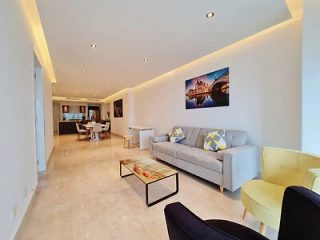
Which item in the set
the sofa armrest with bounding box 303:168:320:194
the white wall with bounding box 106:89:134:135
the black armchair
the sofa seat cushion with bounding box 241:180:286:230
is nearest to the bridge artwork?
the sofa seat cushion with bounding box 241:180:286:230

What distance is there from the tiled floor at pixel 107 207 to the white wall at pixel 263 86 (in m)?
1.27

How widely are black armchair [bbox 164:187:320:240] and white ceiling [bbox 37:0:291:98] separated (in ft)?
6.88

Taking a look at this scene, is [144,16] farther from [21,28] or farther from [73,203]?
[73,203]

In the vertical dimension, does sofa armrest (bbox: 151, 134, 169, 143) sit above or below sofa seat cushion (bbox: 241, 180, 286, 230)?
above

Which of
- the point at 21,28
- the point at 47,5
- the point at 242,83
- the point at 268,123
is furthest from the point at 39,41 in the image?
the point at 268,123

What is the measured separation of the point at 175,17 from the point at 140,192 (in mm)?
2564

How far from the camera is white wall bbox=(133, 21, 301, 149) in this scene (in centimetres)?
243

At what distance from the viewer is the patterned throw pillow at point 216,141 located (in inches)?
114

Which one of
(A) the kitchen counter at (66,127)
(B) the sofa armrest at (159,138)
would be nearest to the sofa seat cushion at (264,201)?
(B) the sofa armrest at (159,138)

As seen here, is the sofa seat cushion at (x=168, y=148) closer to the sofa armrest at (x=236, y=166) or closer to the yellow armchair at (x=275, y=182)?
the sofa armrest at (x=236, y=166)

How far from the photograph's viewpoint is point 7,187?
1410mm

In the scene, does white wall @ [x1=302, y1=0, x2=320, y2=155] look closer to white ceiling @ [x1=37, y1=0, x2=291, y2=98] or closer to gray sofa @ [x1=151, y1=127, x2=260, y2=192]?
white ceiling @ [x1=37, y1=0, x2=291, y2=98]

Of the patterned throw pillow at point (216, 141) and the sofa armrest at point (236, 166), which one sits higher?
the patterned throw pillow at point (216, 141)

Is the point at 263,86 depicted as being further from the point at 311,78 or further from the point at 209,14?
the point at 209,14
